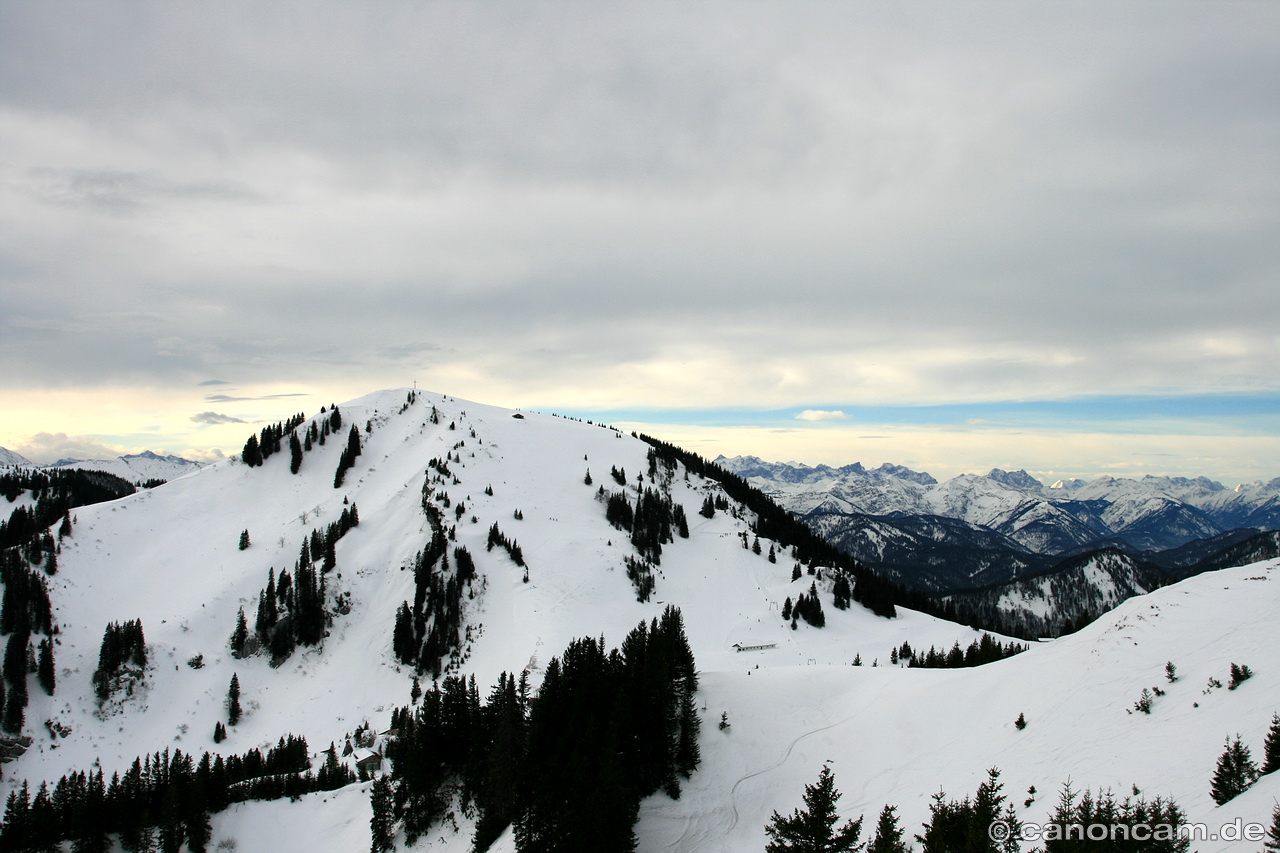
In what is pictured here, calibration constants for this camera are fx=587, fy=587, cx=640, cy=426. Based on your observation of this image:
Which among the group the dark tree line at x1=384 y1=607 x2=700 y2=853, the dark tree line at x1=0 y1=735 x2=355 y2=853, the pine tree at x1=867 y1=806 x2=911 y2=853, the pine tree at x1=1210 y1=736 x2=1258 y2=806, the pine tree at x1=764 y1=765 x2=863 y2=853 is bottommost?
the dark tree line at x1=0 y1=735 x2=355 y2=853

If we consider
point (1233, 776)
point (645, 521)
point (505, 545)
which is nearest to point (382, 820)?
point (1233, 776)

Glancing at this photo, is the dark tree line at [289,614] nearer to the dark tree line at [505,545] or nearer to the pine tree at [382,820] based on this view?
the dark tree line at [505,545]

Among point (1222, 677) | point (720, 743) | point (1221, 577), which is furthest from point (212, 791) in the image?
point (1221, 577)

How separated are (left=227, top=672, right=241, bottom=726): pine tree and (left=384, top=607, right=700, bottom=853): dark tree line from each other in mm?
53940

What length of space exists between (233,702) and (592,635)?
64.1 m

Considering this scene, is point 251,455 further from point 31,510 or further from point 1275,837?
point 1275,837

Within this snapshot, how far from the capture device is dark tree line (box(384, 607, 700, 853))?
39156 millimetres

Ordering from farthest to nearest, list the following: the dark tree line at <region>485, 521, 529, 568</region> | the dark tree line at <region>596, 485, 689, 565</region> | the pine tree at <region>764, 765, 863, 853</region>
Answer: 1. the dark tree line at <region>596, 485, 689, 565</region>
2. the dark tree line at <region>485, 521, 529, 568</region>
3. the pine tree at <region>764, 765, 863, 853</region>

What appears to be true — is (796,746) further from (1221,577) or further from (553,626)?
(553,626)

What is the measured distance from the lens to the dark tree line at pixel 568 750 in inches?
1542

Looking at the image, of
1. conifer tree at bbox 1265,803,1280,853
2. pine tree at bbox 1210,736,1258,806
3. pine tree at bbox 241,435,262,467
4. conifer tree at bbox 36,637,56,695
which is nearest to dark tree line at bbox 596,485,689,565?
pine tree at bbox 241,435,262,467

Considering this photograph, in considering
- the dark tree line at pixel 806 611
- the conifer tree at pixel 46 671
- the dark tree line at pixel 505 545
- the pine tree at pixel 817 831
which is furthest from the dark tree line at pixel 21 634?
the dark tree line at pixel 806 611

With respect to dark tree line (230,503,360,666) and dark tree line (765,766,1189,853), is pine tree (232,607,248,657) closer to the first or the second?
dark tree line (230,503,360,666)

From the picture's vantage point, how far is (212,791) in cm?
6994
